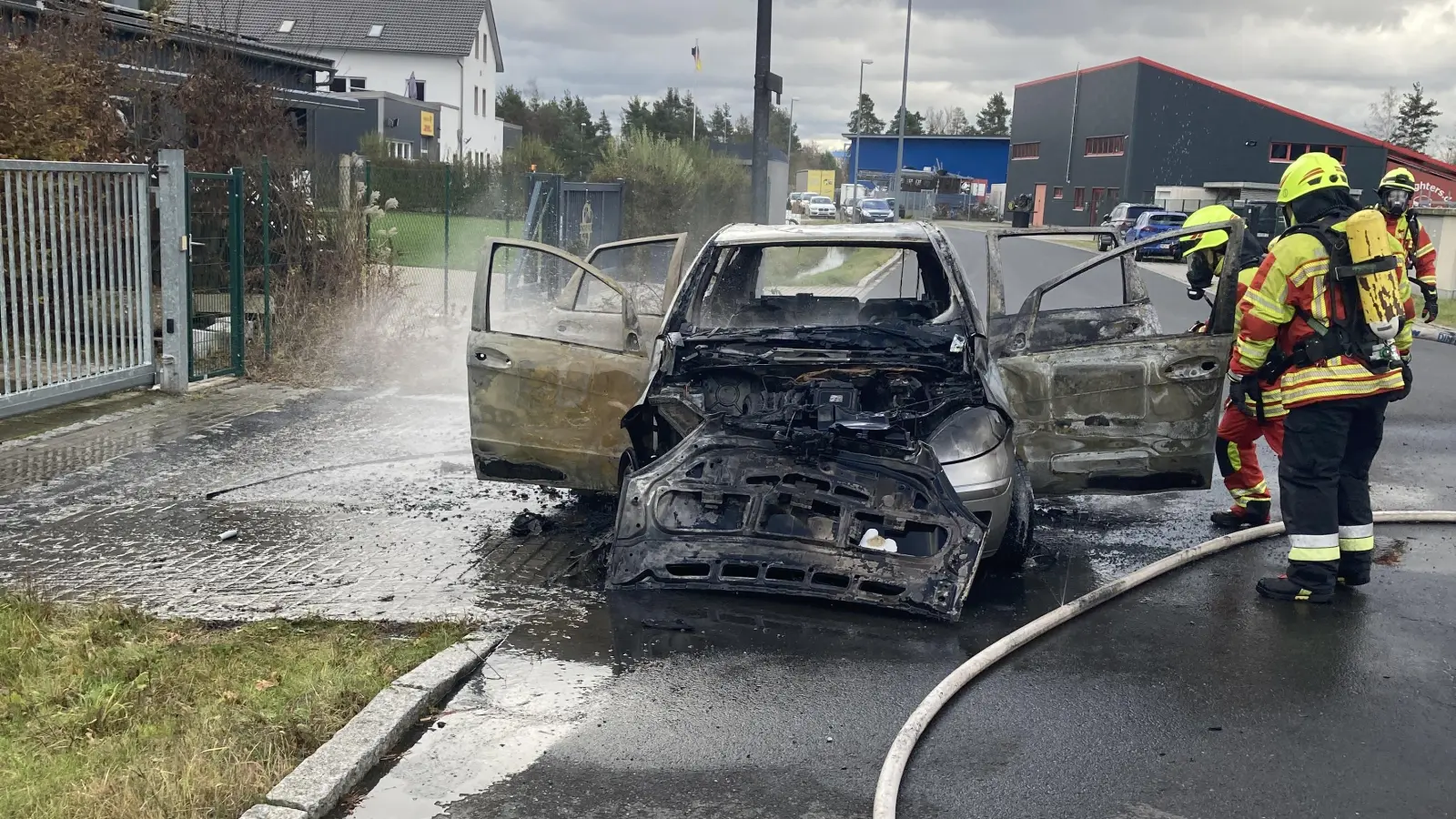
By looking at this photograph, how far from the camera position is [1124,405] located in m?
6.45

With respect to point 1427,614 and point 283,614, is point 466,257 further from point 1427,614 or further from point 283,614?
point 1427,614

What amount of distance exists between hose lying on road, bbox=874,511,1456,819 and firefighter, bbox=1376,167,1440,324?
2.66 metres

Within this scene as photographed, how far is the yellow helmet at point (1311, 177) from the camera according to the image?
575 centimetres

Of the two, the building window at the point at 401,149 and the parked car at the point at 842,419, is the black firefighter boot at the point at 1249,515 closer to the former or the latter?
the parked car at the point at 842,419

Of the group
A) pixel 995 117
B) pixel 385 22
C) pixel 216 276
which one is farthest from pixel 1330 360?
pixel 995 117

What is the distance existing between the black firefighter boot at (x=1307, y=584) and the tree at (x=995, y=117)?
128 m

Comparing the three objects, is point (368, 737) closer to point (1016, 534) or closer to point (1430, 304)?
point (1016, 534)

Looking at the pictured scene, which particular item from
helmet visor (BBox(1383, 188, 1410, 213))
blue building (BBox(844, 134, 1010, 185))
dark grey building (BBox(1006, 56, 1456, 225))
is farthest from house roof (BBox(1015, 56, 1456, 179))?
helmet visor (BBox(1383, 188, 1410, 213))

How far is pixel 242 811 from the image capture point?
3459 mm

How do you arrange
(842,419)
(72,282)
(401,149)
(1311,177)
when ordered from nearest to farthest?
1. (842,419)
2. (1311,177)
3. (72,282)
4. (401,149)

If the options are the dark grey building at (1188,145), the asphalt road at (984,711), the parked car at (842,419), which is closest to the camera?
the asphalt road at (984,711)

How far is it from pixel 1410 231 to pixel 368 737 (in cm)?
863

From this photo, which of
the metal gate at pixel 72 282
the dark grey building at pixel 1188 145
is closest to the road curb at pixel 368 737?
the metal gate at pixel 72 282

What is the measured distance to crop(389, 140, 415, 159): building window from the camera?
127ft
